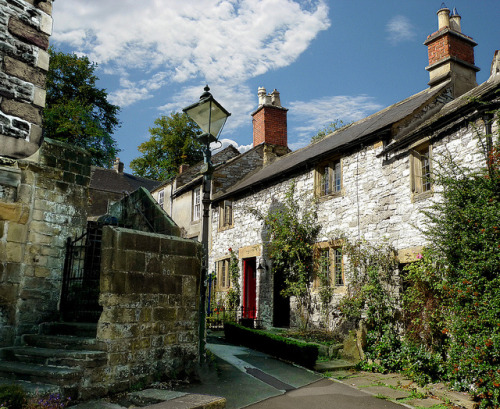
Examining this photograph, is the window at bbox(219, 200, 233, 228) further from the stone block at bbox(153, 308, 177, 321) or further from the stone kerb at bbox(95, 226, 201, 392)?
the stone block at bbox(153, 308, 177, 321)

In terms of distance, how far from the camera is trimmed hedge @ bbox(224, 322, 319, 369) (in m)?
8.80

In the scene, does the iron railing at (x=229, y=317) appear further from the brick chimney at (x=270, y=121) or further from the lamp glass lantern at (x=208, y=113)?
the brick chimney at (x=270, y=121)

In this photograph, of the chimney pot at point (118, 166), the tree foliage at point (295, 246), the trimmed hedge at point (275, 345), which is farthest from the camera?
the chimney pot at point (118, 166)

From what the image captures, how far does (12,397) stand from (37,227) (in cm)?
326

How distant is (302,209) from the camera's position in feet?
44.4

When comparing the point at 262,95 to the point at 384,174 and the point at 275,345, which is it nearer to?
the point at 384,174

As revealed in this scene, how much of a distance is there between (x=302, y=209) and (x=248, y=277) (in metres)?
3.87

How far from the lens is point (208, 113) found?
8172mm

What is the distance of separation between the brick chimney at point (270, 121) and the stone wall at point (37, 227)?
39.3 ft

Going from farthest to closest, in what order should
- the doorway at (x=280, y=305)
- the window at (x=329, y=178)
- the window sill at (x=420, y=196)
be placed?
1. the doorway at (x=280, y=305)
2. the window at (x=329, y=178)
3. the window sill at (x=420, y=196)

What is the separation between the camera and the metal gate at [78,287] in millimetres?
7473

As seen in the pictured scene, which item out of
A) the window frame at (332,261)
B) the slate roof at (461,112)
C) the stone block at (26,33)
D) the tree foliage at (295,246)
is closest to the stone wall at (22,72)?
the stone block at (26,33)

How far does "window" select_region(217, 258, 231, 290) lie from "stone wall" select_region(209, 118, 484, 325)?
237 cm

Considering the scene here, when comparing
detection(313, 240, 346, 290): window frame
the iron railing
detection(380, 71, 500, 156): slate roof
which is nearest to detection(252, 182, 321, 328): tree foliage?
detection(313, 240, 346, 290): window frame
